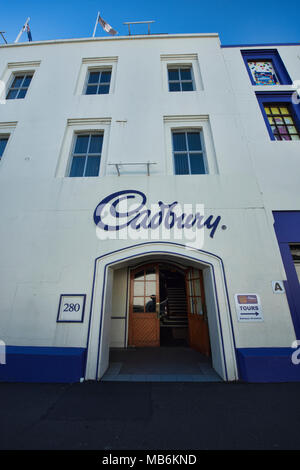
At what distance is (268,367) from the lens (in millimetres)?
3768

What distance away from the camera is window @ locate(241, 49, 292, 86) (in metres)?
7.57

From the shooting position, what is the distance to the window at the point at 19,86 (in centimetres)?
768

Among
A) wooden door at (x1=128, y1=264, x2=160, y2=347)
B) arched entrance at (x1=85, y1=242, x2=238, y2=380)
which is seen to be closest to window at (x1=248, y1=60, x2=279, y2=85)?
arched entrance at (x1=85, y1=242, x2=238, y2=380)

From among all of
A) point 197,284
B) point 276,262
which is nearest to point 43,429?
point 197,284

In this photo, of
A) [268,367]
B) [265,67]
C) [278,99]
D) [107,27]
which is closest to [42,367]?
[268,367]

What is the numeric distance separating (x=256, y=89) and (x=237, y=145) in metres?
3.33

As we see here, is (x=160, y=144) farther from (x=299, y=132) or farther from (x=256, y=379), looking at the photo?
(x=256, y=379)

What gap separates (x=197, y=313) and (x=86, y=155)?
6.61 metres

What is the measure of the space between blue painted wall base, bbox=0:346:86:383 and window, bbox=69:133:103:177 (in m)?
5.14

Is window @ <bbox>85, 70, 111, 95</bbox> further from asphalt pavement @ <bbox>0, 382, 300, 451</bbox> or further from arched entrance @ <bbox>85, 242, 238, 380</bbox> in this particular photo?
asphalt pavement @ <bbox>0, 382, 300, 451</bbox>

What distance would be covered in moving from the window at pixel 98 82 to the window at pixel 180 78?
2698 millimetres

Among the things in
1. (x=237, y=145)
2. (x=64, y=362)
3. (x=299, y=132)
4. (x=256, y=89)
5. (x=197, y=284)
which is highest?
(x=256, y=89)

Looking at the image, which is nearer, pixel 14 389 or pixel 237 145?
pixel 14 389

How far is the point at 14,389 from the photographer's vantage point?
11.6 feet
